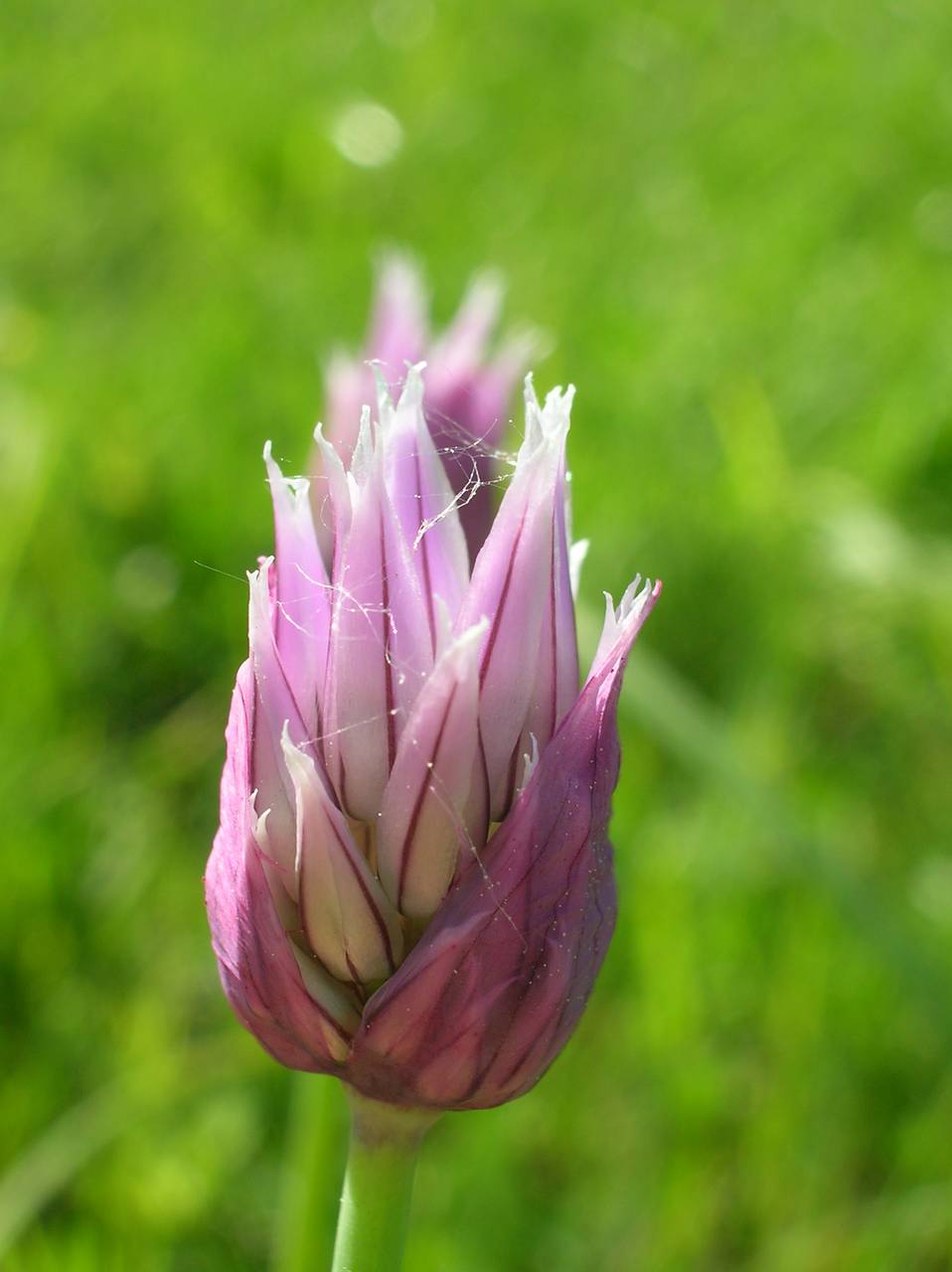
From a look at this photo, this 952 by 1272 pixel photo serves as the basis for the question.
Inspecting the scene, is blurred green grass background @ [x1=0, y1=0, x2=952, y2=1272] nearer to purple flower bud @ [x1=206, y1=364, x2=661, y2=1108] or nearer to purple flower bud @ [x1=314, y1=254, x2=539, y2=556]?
purple flower bud @ [x1=314, y1=254, x2=539, y2=556]

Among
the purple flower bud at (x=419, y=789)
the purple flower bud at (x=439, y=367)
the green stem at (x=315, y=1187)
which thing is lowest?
the green stem at (x=315, y=1187)

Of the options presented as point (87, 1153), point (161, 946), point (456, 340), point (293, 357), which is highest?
point (293, 357)

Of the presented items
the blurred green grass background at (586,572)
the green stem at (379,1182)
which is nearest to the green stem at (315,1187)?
the blurred green grass background at (586,572)

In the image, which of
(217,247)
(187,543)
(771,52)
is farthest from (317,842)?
(771,52)

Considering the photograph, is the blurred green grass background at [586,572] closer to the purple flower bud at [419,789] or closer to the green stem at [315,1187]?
the green stem at [315,1187]

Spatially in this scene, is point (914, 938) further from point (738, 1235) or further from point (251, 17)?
point (251, 17)

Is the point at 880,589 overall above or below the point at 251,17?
below

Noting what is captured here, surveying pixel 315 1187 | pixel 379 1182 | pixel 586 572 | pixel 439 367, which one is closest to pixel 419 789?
pixel 379 1182

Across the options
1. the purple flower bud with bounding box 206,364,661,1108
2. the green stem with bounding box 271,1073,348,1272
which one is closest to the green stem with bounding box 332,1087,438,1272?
the purple flower bud with bounding box 206,364,661,1108
